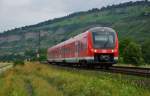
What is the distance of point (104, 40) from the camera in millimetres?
37938

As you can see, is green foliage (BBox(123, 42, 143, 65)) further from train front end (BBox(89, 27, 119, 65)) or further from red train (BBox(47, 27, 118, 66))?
train front end (BBox(89, 27, 119, 65))

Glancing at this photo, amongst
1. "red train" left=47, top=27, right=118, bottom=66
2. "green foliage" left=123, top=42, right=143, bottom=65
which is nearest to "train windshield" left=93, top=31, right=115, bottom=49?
"red train" left=47, top=27, right=118, bottom=66

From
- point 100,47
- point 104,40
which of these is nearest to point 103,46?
point 100,47

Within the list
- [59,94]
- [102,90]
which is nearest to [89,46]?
[59,94]

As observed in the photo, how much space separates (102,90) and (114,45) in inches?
680

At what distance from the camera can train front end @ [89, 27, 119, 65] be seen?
37.2 m

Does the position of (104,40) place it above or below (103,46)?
above

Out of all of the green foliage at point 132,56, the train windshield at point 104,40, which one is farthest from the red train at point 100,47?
the green foliage at point 132,56

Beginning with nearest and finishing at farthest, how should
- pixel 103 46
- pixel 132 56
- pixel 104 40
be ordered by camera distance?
pixel 103 46
pixel 104 40
pixel 132 56

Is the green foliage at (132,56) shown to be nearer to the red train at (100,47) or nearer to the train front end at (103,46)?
the red train at (100,47)

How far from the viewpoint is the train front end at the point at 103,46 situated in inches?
1464

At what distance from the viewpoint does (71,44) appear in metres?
48.8

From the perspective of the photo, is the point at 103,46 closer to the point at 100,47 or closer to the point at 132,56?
the point at 100,47

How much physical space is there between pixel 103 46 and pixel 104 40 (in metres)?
0.57
